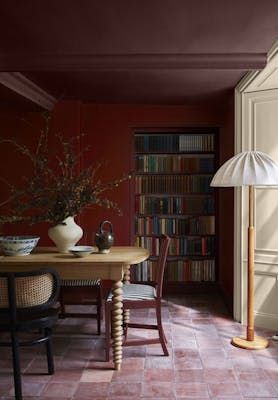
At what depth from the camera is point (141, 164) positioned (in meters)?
5.96

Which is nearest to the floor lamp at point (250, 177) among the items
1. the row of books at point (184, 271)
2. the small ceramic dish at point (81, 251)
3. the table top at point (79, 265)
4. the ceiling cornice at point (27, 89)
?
the table top at point (79, 265)

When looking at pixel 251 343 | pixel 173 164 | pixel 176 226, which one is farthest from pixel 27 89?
pixel 251 343

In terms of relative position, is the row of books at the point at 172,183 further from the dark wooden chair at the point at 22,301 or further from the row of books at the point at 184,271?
the dark wooden chair at the point at 22,301

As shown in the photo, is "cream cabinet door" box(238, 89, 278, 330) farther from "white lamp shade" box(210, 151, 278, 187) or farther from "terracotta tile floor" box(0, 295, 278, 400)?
"white lamp shade" box(210, 151, 278, 187)

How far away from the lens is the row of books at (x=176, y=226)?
6.02m

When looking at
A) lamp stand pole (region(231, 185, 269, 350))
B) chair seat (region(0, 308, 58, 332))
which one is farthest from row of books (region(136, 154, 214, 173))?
chair seat (region(0, 308, 58, 332))

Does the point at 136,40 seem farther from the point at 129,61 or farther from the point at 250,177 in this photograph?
the point at 250,177

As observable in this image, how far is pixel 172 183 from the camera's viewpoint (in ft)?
19.5

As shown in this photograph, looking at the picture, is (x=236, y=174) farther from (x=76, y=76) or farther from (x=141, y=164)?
(x=141, y=164)

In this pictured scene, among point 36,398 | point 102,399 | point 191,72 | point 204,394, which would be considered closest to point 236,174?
point 191,72

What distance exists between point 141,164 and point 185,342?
2665 mm

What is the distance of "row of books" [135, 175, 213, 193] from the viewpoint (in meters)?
5.95

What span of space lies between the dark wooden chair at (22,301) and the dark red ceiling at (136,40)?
1711 millimetres

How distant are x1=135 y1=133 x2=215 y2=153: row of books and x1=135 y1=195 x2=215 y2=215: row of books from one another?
2.21 feet
